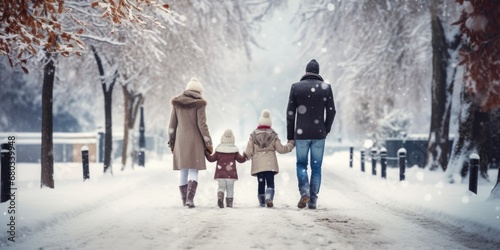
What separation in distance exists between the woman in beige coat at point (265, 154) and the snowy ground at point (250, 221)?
0.30 meters

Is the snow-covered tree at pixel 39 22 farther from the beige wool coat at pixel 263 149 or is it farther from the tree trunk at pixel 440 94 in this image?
the tree trunk at pixel 440 94

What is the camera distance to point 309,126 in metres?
8.77

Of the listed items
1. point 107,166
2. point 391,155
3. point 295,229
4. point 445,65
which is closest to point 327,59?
point 391,155

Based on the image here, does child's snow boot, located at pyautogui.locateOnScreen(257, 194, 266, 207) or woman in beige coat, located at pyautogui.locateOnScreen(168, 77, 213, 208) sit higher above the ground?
woman in beige coat, located at pyautogui.locateOnScreen(168, 77, 213, 208)

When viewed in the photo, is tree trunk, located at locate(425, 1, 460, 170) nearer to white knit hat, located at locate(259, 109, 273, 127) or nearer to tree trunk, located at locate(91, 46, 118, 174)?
white knit hat, located at locate(259, 109, 273, 127)

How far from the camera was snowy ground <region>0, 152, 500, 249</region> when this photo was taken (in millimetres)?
6043

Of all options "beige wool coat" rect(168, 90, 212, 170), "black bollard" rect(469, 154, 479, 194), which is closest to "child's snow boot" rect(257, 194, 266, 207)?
"beige wool coat" rect(168, 90, 212, 170)

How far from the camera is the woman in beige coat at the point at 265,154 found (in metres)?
9.01

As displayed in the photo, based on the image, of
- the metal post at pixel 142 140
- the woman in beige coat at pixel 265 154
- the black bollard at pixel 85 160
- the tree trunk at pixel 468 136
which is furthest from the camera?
the metal post at pixel 142 140

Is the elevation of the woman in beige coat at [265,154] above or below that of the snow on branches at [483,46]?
below

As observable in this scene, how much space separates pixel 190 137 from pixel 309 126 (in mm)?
2035

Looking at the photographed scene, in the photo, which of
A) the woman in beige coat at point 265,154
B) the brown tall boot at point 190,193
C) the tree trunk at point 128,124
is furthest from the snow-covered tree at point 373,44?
the brown tall boot at point 190,193

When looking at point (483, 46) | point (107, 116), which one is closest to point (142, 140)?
point (107, 116)

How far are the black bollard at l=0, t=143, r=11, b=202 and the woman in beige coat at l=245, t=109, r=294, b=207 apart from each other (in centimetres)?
378
